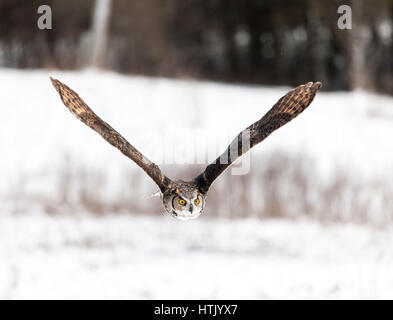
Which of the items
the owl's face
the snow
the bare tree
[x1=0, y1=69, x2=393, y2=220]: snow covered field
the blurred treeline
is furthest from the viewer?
the blurred treeline

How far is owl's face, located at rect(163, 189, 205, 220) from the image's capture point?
165 cm

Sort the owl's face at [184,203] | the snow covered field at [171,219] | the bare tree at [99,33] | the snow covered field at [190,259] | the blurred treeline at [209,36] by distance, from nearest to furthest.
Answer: the owl's face at [184,203] → the snow covered field at [190,259] → the snow covered field at [171,219] → the bare tree at [99,33] → the blurred treeline at [209,36]

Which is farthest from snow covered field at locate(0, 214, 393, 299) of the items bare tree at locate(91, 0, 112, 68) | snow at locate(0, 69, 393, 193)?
bare tree at locate(91, 0, 112, 68)

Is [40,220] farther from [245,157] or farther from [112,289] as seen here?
[245,157]

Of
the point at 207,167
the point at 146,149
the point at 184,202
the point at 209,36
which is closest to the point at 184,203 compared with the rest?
the point at 184,202

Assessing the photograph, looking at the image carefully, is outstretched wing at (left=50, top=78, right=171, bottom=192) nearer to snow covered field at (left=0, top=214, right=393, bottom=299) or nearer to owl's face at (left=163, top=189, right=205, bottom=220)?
owl's face at (left=163, top=189, right=205, bottom=220)

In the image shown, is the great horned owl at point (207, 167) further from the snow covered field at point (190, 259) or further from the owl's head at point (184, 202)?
the snow covered field at point (190, 259)

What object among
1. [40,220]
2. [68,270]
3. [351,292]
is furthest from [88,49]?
[351,292]

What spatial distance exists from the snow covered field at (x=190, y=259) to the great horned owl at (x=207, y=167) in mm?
3758

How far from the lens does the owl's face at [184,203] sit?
1.65 m

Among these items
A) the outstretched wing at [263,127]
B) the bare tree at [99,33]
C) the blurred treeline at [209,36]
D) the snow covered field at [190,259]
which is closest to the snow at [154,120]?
the bare tree at [99,33]

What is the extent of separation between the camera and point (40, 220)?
31.6ft

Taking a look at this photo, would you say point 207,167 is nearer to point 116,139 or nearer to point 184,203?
point 184,203

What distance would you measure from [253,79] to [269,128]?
19.7 metres
